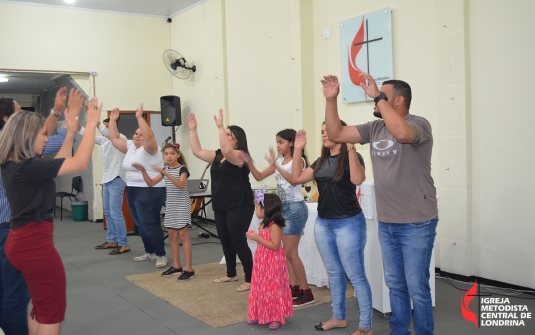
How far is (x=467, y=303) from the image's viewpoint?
4363 mm

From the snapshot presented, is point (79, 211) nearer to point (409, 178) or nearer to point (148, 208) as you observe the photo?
point (148, 208)

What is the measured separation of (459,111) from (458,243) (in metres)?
1.23

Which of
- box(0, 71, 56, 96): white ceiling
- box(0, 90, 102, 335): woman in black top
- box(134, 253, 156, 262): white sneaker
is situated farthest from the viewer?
box(0, 71, 56, 96): white ceiling

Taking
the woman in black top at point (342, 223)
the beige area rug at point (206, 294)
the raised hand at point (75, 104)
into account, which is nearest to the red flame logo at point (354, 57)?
the beige area rug at point (206, 294)

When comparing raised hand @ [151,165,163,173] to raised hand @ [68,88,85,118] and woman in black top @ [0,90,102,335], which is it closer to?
raised hand @ [68,88,85,118]

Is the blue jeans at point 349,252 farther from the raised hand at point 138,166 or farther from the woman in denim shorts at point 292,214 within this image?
the raised hand at point 138,166

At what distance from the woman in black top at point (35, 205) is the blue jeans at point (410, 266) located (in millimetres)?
1683


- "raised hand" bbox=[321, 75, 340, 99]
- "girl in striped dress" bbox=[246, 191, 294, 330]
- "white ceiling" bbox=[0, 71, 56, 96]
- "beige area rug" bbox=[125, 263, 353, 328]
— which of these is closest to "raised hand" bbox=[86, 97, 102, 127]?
"raised hand" bbox=[321, 75, 340, 99]

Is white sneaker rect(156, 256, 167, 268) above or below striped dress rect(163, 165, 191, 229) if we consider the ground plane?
below

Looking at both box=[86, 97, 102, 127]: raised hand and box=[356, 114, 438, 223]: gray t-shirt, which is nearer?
box=[86, 97, 102, 127]: raised hand

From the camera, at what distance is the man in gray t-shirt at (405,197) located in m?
2.87

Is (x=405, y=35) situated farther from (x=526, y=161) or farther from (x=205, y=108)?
(x=205, y=108)

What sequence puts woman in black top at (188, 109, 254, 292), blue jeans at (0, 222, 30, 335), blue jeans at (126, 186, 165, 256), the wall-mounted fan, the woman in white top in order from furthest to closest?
the wall-mounted fan → blue jeans at (126, 186, 165, 256) → the woman in white top → woman in black top at (188, 109, 254, 292) → blue jeans at (0, 222, 30, 335)

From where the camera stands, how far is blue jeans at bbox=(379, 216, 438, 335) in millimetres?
2889
